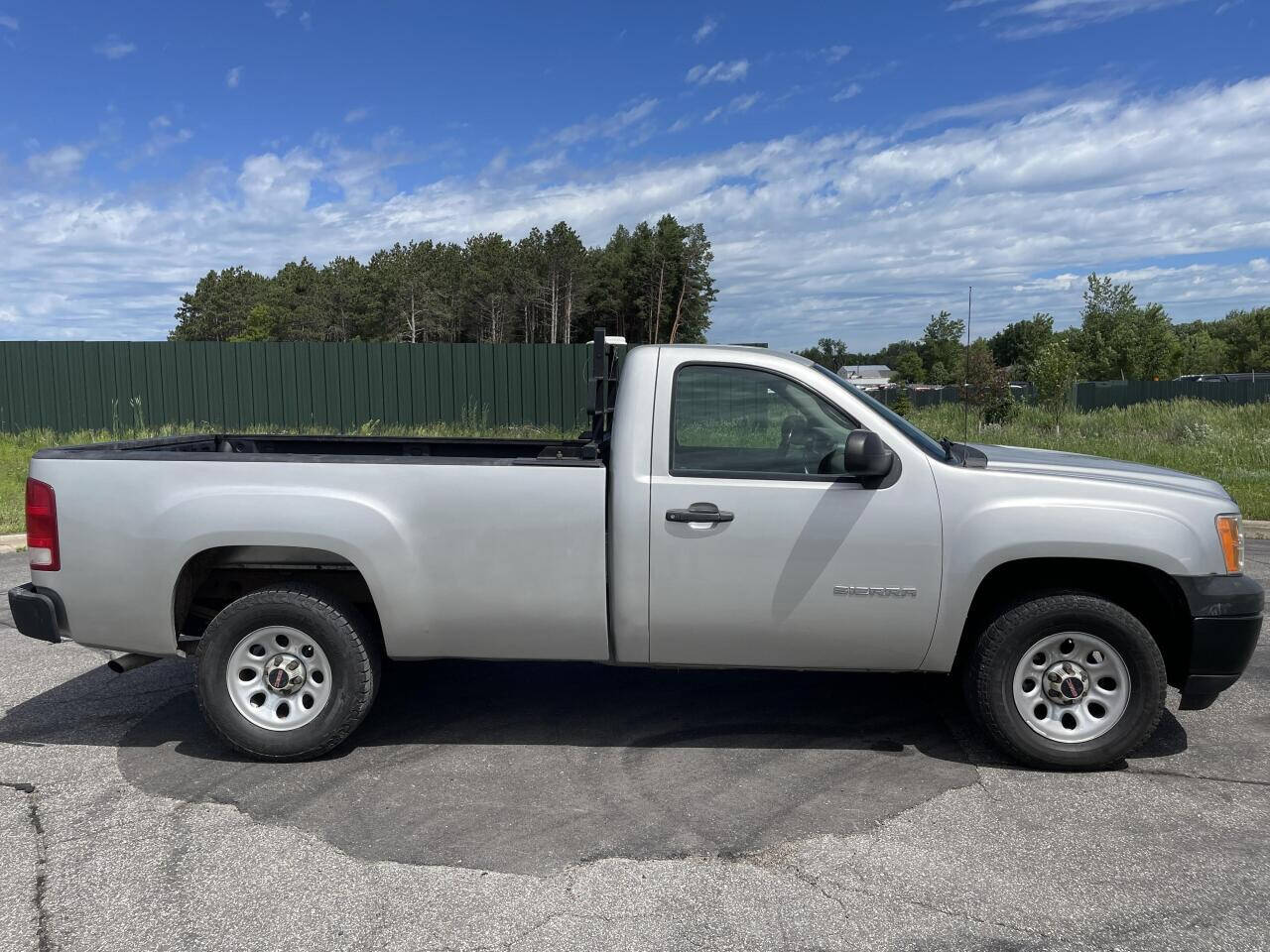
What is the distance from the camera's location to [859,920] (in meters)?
3.26

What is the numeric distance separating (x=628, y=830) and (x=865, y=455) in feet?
6.00

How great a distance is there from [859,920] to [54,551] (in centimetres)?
387

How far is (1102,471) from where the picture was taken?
4.61m

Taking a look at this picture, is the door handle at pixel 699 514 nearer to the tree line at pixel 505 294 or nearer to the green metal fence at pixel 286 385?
the green metal fence at pixel 286 385

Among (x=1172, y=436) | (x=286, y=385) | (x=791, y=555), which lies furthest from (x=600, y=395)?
(x=286, y=385)

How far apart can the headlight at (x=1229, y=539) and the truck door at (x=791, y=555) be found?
49.9 inches

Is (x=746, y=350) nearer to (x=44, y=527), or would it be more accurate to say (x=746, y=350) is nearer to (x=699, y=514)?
(x=699, y=514)

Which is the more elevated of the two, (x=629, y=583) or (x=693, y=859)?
(x=629, y=583)

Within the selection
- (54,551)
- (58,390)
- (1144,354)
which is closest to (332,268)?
(1144,354)

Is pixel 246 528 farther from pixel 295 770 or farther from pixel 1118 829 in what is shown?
pixel 1118 829

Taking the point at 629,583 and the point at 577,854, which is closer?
the point at 577,854

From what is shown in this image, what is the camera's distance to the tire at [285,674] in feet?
14.9

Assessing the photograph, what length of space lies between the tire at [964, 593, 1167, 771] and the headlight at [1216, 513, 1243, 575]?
51 cm

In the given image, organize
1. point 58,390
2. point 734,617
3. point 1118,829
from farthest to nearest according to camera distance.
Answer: point 58,390, point 734,617, point 1118,829
